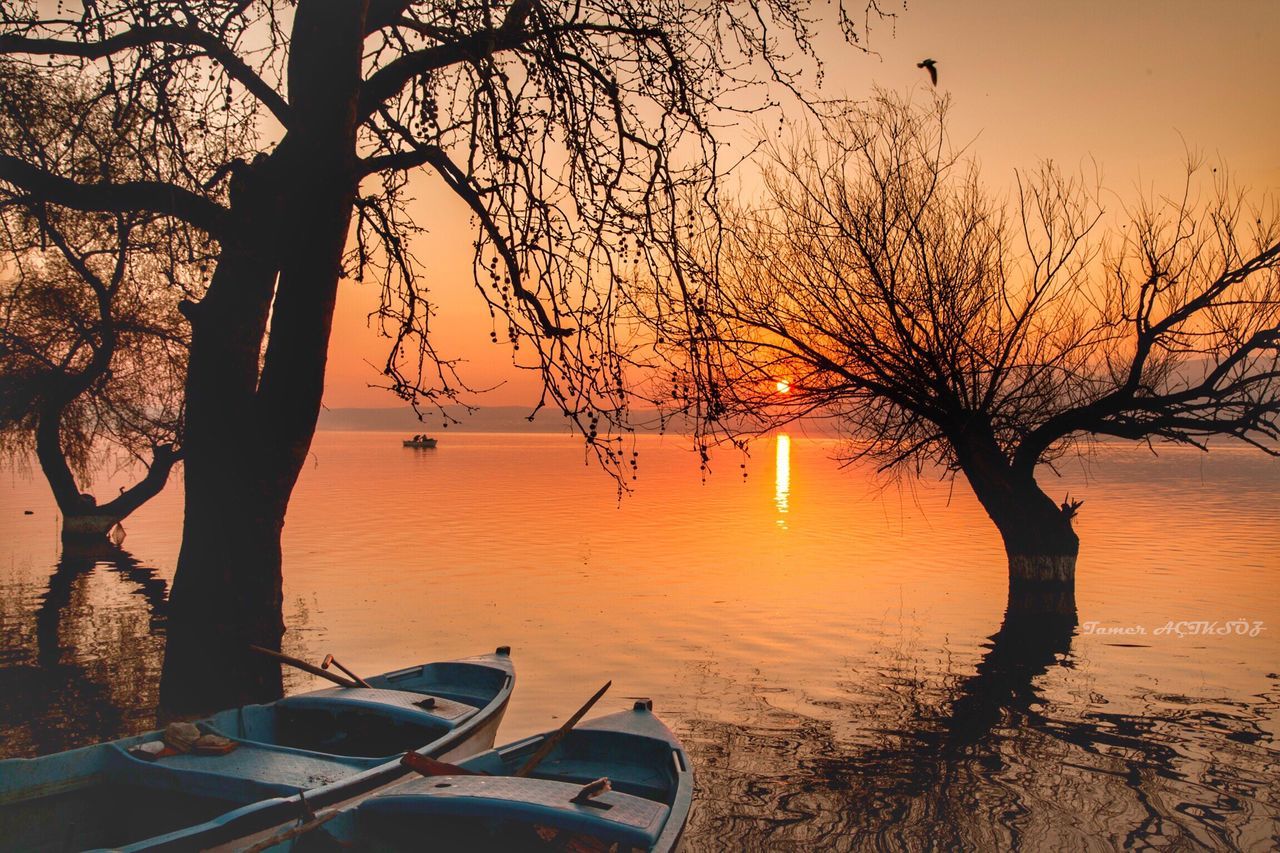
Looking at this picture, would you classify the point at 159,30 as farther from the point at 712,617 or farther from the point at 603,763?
the point at 712,617

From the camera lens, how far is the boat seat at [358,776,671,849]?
562 centimetres

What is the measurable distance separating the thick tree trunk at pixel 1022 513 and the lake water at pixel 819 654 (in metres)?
1.14

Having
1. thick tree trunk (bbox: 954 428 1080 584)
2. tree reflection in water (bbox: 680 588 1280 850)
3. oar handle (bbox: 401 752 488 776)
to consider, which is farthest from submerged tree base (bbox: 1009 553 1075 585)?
oar handle (bbox: 401 752 488 776)

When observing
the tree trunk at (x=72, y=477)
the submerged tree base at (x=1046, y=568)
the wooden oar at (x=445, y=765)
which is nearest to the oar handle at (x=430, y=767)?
the wooden oar at (x=445, y=765)

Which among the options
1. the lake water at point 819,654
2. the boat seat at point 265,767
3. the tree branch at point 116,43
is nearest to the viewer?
the boat seat at point 265,767

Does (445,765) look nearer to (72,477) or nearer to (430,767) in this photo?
(430,767)

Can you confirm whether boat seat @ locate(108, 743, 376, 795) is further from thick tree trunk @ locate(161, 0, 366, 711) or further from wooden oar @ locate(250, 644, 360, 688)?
thick tree trunk @ locate(161, 0, 366, 711)

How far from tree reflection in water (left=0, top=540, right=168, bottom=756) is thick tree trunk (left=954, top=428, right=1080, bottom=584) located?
44.5 feet

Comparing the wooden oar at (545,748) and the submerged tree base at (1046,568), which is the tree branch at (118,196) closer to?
the wooden oar at (545,748)

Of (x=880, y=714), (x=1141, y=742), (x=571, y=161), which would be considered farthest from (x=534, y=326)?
(x=1141, y=742)

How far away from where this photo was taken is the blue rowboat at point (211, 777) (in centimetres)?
638

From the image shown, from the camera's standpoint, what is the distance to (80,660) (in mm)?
14523

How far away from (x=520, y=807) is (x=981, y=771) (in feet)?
20.9

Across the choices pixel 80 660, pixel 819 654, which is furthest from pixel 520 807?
pixel 80 660
